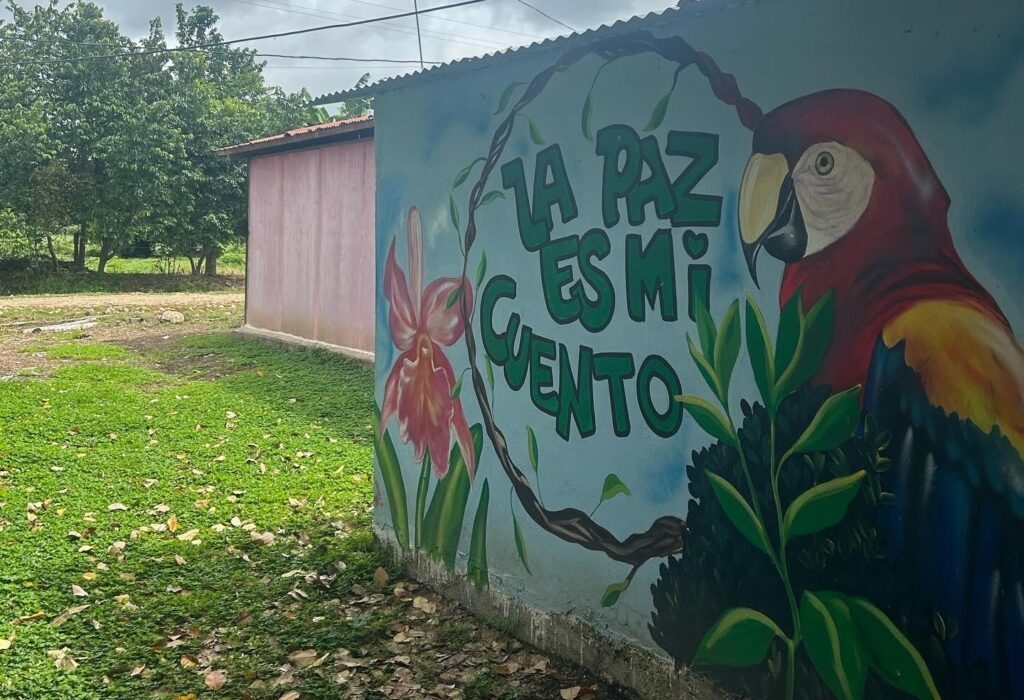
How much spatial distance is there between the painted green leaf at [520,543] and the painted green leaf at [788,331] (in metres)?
1.68

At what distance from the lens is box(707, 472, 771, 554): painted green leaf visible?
335 centimetres

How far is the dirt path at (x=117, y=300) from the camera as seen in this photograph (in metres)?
19.9

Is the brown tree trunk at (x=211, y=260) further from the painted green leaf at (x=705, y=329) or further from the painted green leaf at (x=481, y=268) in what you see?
the painted green leaf at (x=705, y=329)

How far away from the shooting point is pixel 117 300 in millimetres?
21641

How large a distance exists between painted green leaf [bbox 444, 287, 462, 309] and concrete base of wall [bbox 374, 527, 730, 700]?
1.44 m

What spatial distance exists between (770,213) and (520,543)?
2.06 m

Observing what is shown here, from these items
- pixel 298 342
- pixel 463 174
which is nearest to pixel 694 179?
pixel 463 174

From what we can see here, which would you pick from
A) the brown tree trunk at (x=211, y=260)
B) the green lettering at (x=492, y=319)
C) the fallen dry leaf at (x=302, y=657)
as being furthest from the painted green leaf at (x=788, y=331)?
the brown tree trunk at (x=211, y=260)

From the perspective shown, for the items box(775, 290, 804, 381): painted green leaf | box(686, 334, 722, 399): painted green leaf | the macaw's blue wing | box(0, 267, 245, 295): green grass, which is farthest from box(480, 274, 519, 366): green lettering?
box(0, 267, 245, 295): green grass

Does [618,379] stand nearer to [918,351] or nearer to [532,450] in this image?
[532,450]

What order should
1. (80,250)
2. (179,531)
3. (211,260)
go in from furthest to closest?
(211,260)
(80,250)
(179,531)

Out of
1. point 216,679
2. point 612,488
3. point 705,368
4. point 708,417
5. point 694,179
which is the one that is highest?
point 694,179

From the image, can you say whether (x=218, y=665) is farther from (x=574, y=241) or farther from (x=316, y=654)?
(x=574, y=241)

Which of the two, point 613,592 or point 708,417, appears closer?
point 708,417
